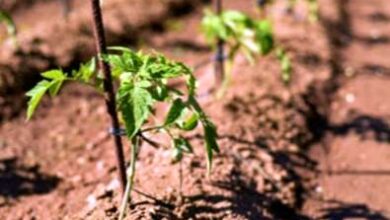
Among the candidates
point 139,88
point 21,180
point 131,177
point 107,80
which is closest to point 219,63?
point 21,180

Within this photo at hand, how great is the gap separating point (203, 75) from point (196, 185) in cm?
138

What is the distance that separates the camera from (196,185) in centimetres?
271

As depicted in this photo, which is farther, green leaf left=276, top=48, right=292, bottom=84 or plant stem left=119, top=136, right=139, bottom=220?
green leaf left=276, top=48, right=292, bottom=84

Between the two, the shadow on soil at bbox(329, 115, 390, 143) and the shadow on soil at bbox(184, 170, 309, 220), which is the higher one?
the shadow on soil at bbox(329, 115, 390, 143)

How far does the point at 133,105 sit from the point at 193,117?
345 mm

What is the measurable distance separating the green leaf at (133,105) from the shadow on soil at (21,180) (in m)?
1.12

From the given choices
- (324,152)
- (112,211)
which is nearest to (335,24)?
(324,152)

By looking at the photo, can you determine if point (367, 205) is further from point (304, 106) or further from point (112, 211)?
point (112, 211)

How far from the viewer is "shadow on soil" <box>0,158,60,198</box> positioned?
2.97 m

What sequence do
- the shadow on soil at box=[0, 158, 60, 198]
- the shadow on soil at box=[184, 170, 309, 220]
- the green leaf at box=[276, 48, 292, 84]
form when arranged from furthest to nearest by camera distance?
the green leaf at box=[276, 48, 292, 84], the shadow on soil at box=[0, 158, 60, 198], the shadow on soil at box=[184, 170, 309, 220]

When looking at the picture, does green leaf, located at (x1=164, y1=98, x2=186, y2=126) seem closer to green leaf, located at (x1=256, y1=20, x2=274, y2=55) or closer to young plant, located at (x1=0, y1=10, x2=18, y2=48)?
young plant, located at (x1=0, y1=10, x2=18, y2=48)

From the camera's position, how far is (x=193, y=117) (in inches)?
92.4

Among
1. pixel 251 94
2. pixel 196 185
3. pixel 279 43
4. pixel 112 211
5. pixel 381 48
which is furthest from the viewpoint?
pixel 381 48

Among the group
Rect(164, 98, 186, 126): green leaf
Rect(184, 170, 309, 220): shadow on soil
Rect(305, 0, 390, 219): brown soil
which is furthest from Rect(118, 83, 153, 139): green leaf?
Rect(305, 0, 390, 219): brown soil
